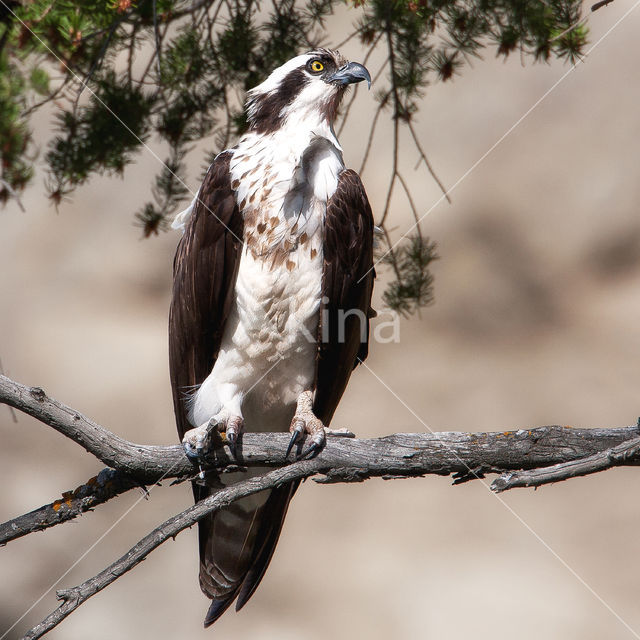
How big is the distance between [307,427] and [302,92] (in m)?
1.35

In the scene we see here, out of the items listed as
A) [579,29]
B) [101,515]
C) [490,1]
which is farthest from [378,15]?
[101,515]

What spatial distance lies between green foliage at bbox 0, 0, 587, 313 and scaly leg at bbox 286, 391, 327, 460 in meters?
0.67

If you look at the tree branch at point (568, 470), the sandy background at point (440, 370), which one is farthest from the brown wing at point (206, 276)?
the sandy background at point (440, 370)

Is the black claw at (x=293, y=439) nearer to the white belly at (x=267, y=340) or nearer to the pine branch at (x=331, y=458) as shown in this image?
the pine branch at (x=331, y=458)

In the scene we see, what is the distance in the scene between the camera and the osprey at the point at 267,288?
9.60ft

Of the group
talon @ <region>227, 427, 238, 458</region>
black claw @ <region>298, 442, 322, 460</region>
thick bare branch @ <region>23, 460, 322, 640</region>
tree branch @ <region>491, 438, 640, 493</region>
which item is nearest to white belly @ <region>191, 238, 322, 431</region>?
talon @ <region>227, 427, 238, 458</region>

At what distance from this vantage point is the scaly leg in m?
2.51

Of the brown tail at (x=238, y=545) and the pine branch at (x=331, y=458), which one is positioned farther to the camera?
the brown tail at (x=238, y=545)

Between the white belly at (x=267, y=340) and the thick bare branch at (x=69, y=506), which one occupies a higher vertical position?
the white belly at (x=267, y=340)

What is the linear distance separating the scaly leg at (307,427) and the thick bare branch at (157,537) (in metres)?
0.18

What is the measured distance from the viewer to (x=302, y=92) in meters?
3.18

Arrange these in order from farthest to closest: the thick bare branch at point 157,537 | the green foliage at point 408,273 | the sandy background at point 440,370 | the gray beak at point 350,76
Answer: the sandy background at point 440,370
the green foliage at point 408,273
the gray beak at point 350,76
the thick bare branch at point 157,537

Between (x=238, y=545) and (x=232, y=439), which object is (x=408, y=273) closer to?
(x=232, y=439)

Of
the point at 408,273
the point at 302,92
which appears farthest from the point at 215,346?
the point at 302,92
